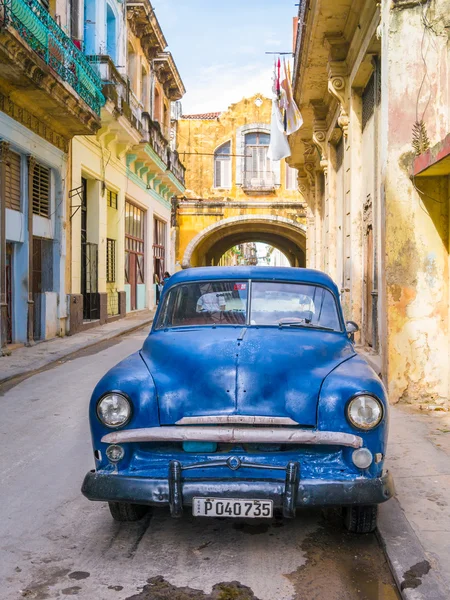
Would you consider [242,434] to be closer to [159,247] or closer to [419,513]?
[419,513]

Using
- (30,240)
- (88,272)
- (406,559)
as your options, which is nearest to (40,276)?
(30,240)

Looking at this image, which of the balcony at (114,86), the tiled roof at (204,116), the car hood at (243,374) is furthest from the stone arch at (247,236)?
the car hood at (243,374)

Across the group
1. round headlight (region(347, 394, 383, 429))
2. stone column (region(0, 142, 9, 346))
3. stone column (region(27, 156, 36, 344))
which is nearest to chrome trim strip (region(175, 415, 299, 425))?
round headlight (region(347, 394, 383, 429))

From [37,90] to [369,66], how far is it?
19.1ft

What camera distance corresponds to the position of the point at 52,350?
1272 cm

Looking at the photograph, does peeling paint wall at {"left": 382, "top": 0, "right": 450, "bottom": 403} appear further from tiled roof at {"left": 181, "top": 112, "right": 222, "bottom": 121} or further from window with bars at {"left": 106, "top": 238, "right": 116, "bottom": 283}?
tiled roof at {"left": 181, "top": 112, "right": 222, "bottom": 121}

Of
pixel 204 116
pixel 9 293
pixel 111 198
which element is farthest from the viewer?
pixel 204 116

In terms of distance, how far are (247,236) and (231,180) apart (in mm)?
7847

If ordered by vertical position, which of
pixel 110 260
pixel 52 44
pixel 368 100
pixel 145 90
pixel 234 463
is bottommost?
pixel 234 463

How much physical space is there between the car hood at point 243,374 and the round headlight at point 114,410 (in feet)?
0.61

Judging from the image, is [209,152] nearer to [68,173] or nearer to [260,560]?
[68,173]

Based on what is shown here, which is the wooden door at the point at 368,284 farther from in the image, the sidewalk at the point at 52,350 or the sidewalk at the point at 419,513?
the sidewalk at the point at 52,350

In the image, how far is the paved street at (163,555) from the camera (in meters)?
3.24

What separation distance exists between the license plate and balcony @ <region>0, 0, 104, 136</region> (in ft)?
28.5
